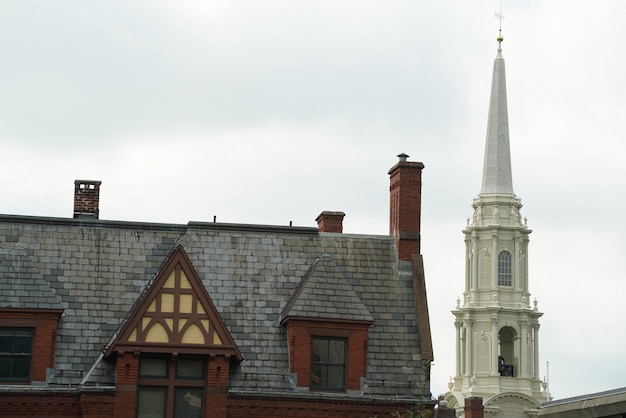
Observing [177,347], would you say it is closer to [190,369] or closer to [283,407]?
[190,369]

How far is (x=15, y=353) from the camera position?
3375 cm

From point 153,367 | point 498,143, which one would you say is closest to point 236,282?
point 153,367

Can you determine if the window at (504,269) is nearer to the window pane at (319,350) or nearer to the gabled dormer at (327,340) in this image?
the gabled dormer at (327,340)

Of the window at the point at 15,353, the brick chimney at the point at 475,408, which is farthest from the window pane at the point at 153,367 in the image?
the brick chimney at the point at 475,408

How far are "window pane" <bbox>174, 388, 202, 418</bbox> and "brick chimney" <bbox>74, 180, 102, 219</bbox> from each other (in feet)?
20.5

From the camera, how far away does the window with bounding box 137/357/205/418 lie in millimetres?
33656

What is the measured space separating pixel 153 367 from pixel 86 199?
6.14 metres

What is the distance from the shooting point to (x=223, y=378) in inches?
1332

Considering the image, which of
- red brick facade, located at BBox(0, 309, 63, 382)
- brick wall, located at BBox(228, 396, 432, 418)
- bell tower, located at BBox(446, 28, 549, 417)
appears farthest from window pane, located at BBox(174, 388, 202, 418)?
bell tower, located at BBox(446, 28, 549, 417)

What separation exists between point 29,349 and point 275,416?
19.1 ft

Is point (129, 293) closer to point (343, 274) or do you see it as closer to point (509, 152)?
point (343, 274)

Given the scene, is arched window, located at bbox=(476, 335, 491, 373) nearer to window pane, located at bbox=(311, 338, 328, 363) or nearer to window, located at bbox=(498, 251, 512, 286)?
window, located at bbox=(498, 251, 512, 286)

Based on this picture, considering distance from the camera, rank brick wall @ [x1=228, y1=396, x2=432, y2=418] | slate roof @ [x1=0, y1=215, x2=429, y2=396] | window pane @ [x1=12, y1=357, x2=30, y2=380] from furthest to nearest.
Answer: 1. slate roof @ [x1=0, y1=215, x2=429, y2=396]
2. brick wall @ [x1=228, y1=396, x2=432, y2=418]
3. window pane @ [x1=12, y1=357, x2=30, y2=380]

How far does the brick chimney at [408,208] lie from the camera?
122 ft
